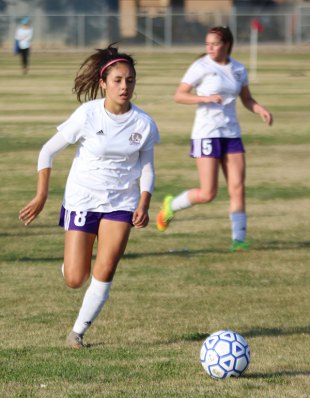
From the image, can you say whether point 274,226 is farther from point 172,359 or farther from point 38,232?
point 172,359

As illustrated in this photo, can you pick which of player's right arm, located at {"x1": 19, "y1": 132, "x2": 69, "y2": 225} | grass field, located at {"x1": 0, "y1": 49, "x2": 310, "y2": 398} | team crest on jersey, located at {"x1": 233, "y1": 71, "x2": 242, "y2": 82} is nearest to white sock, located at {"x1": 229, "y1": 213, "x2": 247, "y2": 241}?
grass field, located at {"x1": 0, "y1": 49, "x2": 310, "y2": 398}

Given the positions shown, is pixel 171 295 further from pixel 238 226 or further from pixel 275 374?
pixel 275 374

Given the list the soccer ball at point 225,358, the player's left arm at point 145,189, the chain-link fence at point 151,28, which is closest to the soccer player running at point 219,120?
the player's left arm at point 145,189

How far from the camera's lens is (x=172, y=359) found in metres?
7.95

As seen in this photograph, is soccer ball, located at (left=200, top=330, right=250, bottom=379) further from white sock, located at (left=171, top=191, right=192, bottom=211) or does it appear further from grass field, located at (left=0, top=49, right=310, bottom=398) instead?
white sock, located at (left=171, top=191, right=192, bottom=211)

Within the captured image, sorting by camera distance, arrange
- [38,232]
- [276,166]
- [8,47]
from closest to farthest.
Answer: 1. [38,232]
2. [276,166]
3. [8,47]

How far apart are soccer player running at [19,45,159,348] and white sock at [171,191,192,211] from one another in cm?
482

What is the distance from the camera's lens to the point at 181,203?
43.8 ft

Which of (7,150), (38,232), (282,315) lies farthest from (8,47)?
(282,315)

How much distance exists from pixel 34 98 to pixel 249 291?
24665mm

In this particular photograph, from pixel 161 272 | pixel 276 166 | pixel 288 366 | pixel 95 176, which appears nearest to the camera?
pixel 288 366

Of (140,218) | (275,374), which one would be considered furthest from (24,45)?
(275,374)

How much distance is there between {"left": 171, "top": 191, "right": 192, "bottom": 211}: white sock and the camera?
13273 mm

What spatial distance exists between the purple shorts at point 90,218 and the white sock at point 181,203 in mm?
4916
